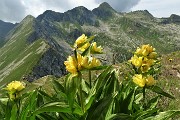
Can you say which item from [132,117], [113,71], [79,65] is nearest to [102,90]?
[113,71]

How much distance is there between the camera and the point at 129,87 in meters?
6.62

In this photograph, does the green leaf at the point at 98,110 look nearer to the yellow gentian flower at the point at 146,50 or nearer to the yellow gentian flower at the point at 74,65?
the yellow gentian flower at the point at 74,65

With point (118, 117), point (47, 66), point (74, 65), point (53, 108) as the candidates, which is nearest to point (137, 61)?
point (118, 117)

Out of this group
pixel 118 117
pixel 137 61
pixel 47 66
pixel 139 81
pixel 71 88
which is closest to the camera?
pixel 71 88

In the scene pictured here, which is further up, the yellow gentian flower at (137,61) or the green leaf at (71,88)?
the yellow gentian flower at (137,61)

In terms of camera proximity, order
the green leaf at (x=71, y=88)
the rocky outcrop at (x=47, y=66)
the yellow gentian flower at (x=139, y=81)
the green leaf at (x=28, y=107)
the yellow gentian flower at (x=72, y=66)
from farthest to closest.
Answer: the rocky outcrop at (x=47, y=66), the yellow gentian flower at (x=139, y=81), the green leaf at (x=28, y=107), the yellow gentian flower at (x=72, y=66), the green leaf at (x=71, y=88)

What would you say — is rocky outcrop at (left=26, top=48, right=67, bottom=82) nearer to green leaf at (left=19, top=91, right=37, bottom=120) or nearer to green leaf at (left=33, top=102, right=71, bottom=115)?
green leaf at (left=19, top=91, right=37, bottom=120)

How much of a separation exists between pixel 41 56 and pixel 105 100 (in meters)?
169

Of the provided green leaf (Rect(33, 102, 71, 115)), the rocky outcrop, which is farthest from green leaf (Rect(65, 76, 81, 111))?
the rocky outcrop

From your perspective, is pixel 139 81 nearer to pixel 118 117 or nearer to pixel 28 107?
pixel 118 117

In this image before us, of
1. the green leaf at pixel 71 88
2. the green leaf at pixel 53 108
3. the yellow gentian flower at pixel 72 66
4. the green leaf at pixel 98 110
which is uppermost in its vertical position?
the yellow gentian flower at pixel 72 66

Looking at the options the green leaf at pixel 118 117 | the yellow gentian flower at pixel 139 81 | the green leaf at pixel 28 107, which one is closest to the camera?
the green leaf at pixel 118 117

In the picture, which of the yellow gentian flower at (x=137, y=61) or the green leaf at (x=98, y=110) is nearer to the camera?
the green leaf at (x=98, y=110)

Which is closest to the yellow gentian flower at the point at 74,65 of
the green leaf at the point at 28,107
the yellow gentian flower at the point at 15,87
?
the green leaf at the point at 28,107
